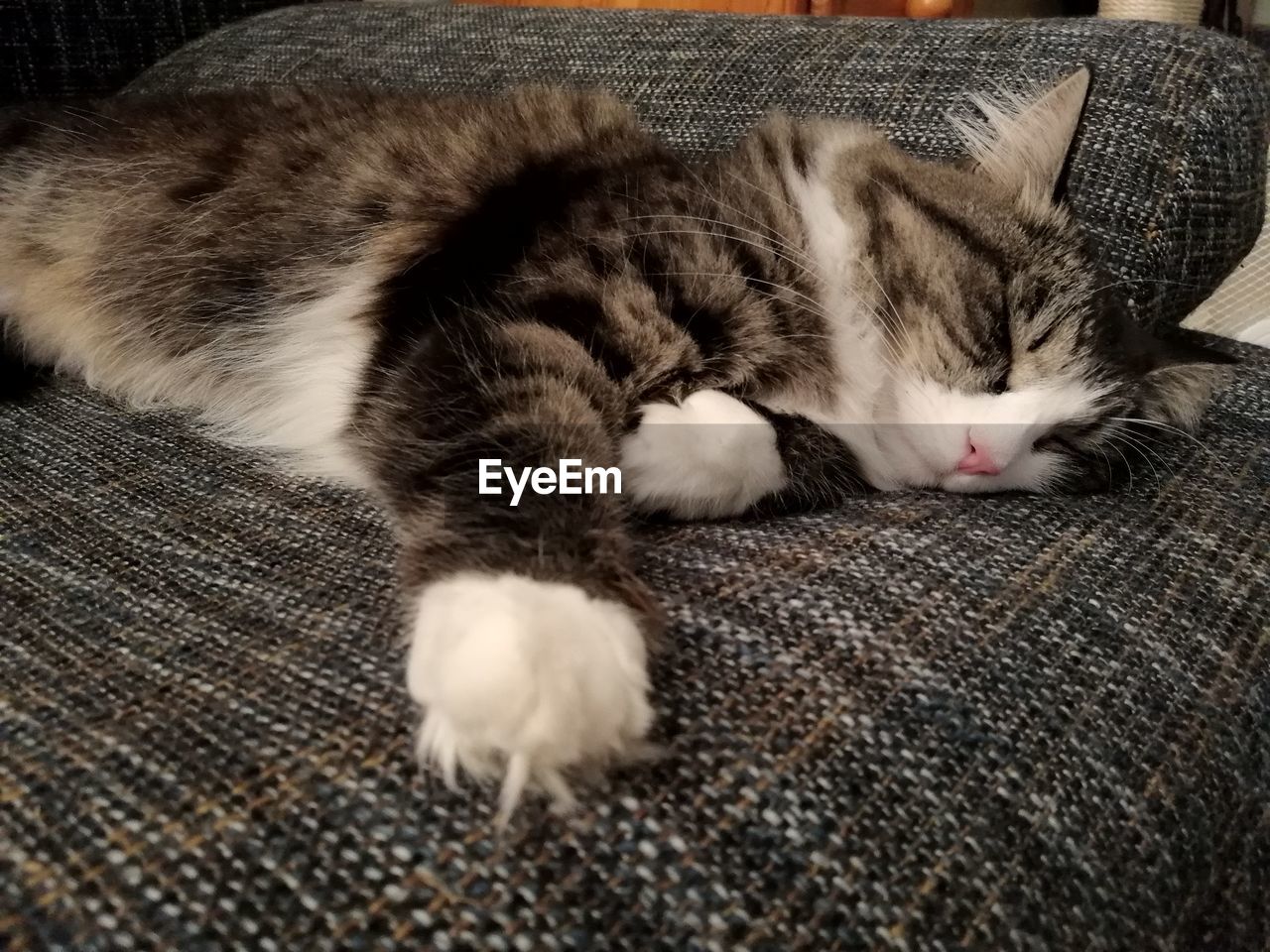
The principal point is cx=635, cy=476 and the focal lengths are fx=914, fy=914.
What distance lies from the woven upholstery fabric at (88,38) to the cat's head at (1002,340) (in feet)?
5.26

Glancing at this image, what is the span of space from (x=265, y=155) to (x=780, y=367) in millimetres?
792

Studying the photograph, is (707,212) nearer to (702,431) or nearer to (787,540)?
(702,431)

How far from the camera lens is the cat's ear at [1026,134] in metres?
1.05

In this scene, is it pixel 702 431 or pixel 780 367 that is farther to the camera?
pixel 780 367

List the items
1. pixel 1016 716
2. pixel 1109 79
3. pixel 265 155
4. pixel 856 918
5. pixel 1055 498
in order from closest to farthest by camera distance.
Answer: pixel 856 918 < pixel 1016 716 < pixel 1055 498 < pixel 1109 79 < pixel 265 155

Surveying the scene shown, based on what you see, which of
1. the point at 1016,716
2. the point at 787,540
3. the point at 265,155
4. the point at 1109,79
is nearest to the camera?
the point at 1016,716

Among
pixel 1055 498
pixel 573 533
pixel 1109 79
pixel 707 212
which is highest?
pixel 1109 79

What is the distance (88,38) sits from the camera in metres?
1.85

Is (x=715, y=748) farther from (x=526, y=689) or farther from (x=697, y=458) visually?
(x=697, y=458)

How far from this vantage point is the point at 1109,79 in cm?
115

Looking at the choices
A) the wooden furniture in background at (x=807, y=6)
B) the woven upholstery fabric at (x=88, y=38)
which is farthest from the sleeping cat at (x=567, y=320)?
the wooden furniture in background at (x=807, y=6)

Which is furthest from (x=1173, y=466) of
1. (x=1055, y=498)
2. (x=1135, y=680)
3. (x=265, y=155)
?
(x=265, y=155)

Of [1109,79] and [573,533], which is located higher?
[1109,79]

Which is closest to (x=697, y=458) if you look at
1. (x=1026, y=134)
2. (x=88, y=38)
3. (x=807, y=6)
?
(x=1026, y=134)
